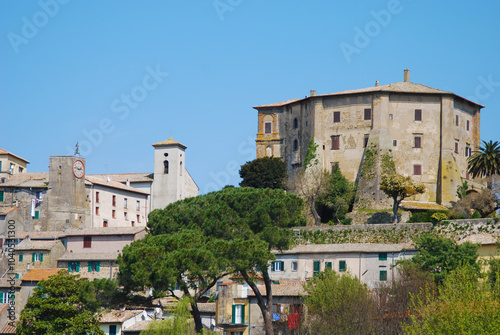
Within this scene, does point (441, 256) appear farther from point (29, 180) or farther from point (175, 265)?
point (29, 180)

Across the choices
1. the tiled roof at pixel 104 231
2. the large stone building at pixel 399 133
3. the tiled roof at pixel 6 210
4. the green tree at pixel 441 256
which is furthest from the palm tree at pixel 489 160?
the tiled roof at pixel 6 210

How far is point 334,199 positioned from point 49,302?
27055 millimetres

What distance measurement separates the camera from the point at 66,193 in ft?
232

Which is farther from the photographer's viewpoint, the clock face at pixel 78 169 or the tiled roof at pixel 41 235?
the clock face at pixel 78 169

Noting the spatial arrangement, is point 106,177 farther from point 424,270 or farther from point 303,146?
point 424,270

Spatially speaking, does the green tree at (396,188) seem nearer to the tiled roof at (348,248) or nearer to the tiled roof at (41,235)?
the tiled roof at (348,248)

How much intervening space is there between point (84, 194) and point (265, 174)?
1534cm

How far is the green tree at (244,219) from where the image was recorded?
4306 centimetres

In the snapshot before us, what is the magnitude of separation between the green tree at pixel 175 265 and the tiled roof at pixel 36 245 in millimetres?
22215

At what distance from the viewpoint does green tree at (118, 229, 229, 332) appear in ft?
127

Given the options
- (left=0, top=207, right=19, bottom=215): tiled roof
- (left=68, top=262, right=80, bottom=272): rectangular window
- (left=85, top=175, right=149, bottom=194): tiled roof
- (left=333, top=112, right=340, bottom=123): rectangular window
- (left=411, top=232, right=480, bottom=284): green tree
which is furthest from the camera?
(left=85, top=175, right=149, bottom=194): tiled roof

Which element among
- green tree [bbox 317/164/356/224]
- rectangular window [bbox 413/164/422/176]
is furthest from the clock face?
rectangular window [bbox 413/164/422/176]

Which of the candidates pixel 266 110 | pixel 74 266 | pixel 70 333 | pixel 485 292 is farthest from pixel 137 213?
pixel 485 292

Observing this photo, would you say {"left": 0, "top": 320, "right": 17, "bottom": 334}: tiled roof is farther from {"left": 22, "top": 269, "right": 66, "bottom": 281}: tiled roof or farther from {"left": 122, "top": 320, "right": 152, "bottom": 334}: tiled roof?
{"left": 122, "top": 320, "right": 152, "bottom": 334}: tiled roof
